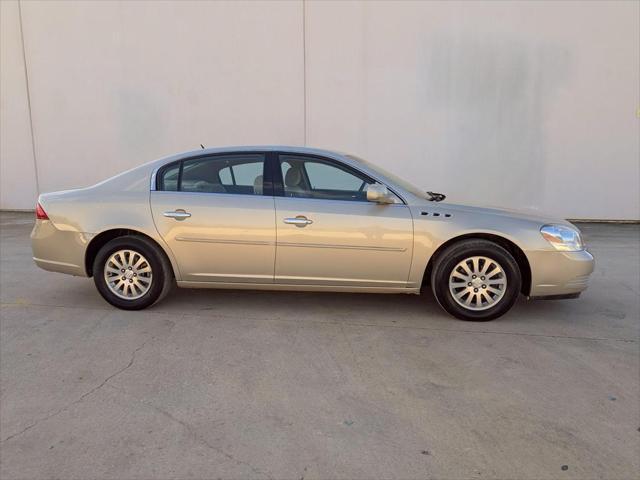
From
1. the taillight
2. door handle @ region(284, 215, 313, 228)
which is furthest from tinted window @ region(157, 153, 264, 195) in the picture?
the taillight

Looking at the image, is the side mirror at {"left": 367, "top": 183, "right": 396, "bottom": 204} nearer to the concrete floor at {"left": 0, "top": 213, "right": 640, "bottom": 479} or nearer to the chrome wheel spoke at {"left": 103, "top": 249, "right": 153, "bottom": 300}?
the concrete floor at {"left": 0, "top": 213, "right": 640, "bottom": 479}

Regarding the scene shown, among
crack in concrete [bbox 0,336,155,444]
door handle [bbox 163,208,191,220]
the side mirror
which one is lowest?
crack in concrete [bbox 0,336,155,444]

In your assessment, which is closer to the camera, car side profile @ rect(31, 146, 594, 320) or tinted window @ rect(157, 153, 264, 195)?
car side profile @ rect(31, 146, 594, 320)

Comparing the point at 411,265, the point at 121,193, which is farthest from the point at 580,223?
the point at 121,193

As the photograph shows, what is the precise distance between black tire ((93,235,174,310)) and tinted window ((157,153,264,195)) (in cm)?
56

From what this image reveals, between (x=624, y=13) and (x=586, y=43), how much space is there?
2.83 feet

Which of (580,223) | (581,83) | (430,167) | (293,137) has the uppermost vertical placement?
(581,83)

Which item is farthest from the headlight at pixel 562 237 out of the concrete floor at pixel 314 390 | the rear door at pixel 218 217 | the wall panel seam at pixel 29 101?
the wall panel seam at pixel 29 101

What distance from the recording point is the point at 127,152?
1059cm

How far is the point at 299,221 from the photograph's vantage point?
4316 mm

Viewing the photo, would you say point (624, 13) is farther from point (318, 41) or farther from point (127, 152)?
point (127, 152)

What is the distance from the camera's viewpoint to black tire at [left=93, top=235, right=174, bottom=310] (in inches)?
176

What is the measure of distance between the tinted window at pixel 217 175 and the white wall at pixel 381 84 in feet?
18.9

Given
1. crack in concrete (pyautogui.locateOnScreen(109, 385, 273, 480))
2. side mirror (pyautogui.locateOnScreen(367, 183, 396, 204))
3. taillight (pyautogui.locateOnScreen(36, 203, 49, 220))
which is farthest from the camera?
taillight (pyautogui.locateOnScreen(36, 203, 49, 220))
